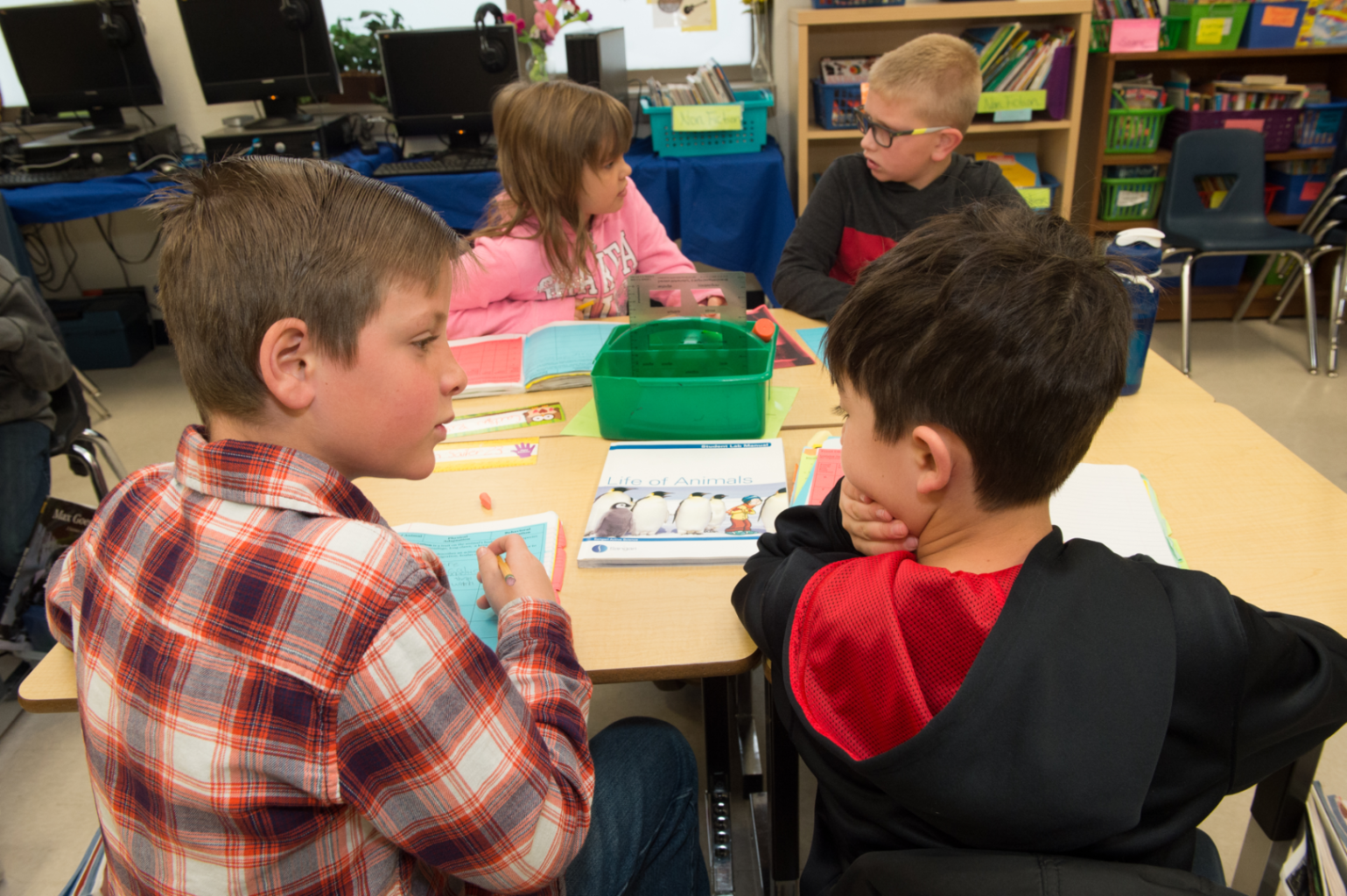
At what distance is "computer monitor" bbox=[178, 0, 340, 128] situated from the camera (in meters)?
2.93

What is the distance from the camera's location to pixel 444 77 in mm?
2996

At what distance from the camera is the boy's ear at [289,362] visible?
0.60 m

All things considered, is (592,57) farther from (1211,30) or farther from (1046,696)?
(1046,696)

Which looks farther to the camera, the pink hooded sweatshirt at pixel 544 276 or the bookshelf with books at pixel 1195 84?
the bookshelf with books at pixel 1195 84

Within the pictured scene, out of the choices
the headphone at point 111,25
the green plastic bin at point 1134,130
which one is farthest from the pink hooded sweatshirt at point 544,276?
the headphone at point 111,25

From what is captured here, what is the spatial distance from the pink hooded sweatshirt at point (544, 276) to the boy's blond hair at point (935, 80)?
1.89 feet

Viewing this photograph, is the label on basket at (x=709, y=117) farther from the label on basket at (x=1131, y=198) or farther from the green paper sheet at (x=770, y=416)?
the green paper sheet at (x=770, y=416)

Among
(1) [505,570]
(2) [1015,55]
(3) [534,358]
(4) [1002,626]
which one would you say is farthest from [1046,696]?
(2) [1015,55]

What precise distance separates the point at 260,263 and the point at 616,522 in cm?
50

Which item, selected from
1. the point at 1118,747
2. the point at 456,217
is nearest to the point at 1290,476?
the point at 1118,747

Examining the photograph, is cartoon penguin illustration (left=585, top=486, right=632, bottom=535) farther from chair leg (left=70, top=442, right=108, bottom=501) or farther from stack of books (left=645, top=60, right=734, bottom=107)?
stack of books (left=645, top=60, right=734, bottom=107)

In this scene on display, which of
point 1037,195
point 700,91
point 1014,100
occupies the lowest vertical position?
point 1037,195

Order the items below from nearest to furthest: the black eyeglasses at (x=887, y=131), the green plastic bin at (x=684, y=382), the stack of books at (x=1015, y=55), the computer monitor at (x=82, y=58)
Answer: the green plastic bin at (x=684, y=382)
the black eyeglasses at (x=887, y=131)
the stack of books at (x=1015, y=55)
the computer monitor at (x=82, y=58)

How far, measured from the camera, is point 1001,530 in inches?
26.7
